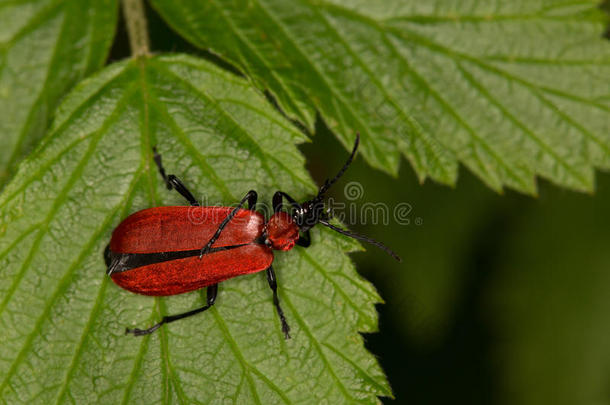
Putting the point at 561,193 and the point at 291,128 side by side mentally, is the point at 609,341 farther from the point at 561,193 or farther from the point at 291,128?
the point at 291,128

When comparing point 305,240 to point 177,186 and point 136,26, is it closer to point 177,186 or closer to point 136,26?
point 177,186

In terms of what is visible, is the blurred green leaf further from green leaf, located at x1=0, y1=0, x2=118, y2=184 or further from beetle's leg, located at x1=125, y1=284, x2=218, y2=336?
green leaf, located at x1=0, y1=0, x2=118, y2=184

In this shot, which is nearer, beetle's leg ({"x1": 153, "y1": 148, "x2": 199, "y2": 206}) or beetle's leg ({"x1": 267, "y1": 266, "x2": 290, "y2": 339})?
beetle's leg ({"x1": 267, "y1": 266, "x2": 290, "y2": 339})

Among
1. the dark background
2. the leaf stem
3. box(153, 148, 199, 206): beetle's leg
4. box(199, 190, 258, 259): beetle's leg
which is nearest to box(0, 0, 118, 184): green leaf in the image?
the leaf stem

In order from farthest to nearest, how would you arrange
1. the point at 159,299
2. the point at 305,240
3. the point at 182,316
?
the point at 305,240 → the point at 159,299 → the point at 182,316

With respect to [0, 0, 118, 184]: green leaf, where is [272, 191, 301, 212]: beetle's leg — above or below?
below

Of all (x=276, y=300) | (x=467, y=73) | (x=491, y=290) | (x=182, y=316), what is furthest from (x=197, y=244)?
(x=491, y=290)
